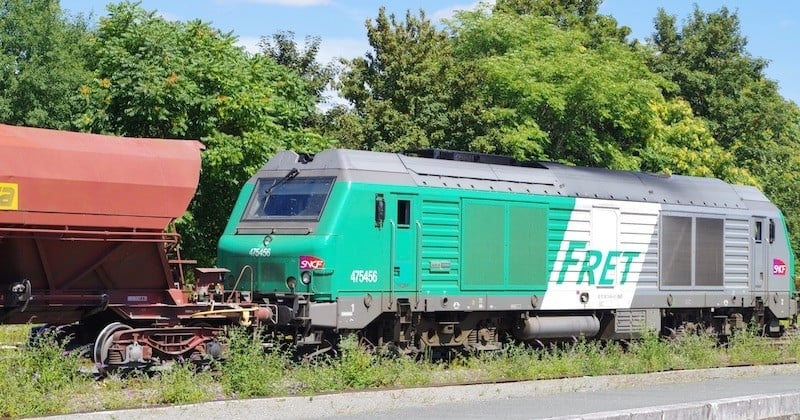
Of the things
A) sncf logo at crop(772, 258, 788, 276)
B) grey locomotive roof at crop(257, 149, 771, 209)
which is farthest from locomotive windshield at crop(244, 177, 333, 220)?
sncf logo at crop(772, 258, 788, 276)

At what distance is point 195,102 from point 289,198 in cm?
749

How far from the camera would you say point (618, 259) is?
22031 millimetres

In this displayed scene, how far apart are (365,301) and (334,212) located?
142 cm

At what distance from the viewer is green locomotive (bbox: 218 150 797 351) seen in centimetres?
1750

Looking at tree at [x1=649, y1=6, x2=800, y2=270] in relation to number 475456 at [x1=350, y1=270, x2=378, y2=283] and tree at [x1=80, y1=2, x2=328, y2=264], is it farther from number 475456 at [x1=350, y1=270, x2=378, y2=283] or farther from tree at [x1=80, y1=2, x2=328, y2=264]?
number 475456 at [x1=350, y1=270, x2=378, y2=283]

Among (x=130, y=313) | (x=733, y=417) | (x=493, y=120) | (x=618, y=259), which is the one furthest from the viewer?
(x=493, y=120)

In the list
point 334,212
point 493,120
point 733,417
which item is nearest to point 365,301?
point 334,212

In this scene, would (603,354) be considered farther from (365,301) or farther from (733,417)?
(733,417)

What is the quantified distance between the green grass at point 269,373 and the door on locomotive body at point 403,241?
1.33 metres

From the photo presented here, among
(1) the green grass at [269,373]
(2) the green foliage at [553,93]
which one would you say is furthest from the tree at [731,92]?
(1) the green grass at [269,373]

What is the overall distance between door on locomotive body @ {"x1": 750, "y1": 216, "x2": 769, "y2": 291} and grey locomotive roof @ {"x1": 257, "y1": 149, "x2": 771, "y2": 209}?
1.55ft

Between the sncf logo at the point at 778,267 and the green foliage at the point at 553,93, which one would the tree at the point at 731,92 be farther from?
the sncf logo at the point at 778,267

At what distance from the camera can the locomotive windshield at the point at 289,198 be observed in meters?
17.8

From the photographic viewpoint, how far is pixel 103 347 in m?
15.0
